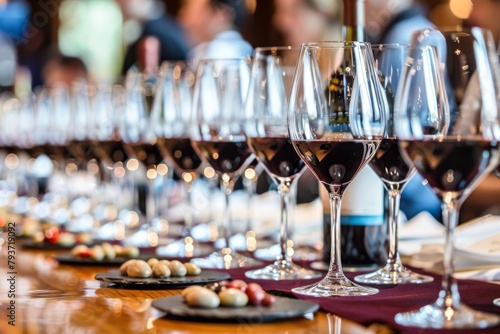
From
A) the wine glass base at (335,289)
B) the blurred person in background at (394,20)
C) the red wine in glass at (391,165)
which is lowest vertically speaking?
the wine glass base at (335,289)

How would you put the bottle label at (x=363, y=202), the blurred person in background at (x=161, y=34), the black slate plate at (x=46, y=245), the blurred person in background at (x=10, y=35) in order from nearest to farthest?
the bottle label at (x=363, y=202), the black slate plate at (x=46, y=245), the blurred person in background at (x=161, y=34), the blurred person in background at (x=10, y=35)

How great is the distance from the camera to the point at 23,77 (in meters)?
10.1

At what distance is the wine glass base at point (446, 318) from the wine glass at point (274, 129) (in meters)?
0.44

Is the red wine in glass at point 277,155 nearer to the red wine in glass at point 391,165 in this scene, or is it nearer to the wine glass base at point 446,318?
the red wine in glass at point 391,165

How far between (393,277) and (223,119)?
462 millimetres

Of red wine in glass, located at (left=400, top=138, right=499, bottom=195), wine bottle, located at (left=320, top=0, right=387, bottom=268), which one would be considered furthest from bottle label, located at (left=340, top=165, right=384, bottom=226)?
red wine in glass, located at (left=400, top=138, right=499, bottom=195)

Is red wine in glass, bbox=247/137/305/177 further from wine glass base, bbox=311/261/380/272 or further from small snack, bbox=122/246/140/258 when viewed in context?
small snack, bbox=122/246/140/258

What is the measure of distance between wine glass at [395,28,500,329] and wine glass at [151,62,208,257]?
2.93 ft

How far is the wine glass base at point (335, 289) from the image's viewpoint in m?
1.28

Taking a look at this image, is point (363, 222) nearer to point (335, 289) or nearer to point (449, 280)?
point (335, 289)

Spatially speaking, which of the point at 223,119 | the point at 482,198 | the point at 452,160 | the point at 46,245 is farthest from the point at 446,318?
the point at 482,198

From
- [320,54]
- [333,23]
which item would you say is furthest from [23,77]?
[320,54]

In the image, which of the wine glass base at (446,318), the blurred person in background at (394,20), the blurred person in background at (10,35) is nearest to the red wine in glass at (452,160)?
the wine glass base at (446,318)

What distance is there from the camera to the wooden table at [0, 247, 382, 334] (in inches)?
41.1
